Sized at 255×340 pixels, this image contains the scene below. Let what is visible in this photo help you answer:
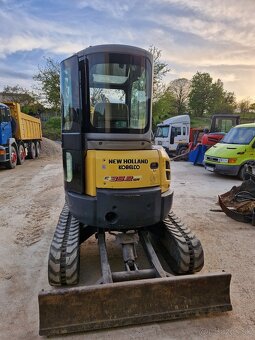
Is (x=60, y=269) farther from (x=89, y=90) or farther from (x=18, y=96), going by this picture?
(x=18, y=96)

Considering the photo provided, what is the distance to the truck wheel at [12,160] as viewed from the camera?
43.4 ft

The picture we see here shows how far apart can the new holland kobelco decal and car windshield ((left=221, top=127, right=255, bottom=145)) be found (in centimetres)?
846

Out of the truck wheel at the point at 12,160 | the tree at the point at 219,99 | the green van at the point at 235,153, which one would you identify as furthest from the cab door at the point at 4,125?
the tree at the point at 219,99

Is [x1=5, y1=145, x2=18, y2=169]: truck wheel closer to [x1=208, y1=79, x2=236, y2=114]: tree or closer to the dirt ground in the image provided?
the dirt ground

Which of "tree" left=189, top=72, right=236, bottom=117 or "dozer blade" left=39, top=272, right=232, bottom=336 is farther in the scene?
"tree" left=189, top=72, right=236, bottom=117

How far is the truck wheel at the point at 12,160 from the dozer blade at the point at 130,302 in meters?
11.5

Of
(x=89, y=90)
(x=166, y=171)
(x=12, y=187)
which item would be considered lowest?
(x=12, y=187)

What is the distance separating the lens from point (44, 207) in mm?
6754

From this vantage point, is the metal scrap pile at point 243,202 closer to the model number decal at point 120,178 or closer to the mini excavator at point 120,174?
the mini excavator at point 120,174

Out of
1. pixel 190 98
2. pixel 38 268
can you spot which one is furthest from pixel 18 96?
pixel 38 268

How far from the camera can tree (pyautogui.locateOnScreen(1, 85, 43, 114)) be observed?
1200 inches

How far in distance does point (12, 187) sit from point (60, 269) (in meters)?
6.54

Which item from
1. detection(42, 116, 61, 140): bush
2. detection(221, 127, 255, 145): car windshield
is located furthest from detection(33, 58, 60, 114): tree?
detection(221, 127, 255, 145): car windshield

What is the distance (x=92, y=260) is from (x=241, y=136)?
861 centimetres
